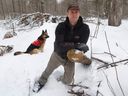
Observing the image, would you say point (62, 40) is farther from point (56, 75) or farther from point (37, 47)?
point (37, 47)

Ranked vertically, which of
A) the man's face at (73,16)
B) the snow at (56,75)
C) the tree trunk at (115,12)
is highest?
the man's face at (73,16)

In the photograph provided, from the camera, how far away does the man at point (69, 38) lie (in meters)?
3.88

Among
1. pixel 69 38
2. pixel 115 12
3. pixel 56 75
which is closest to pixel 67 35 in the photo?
pixel 69 38

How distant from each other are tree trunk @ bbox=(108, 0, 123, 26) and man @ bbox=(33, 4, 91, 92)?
193 inches

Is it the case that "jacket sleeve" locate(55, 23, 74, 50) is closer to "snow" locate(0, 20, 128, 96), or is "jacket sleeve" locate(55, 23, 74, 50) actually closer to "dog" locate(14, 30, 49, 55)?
"snow" locate(0, 20, 128, 96)

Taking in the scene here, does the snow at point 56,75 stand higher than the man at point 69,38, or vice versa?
the man at point 69,38

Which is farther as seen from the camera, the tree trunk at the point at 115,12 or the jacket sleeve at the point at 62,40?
the tree trunk at the point at 115,12

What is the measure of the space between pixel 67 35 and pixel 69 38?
57 millimetres

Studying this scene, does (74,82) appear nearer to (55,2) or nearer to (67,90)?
(67,90)

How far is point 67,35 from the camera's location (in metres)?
4.00

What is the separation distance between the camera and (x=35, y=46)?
655 cm

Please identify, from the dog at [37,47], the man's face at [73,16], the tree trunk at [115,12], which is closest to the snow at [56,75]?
the dog at [37,47]

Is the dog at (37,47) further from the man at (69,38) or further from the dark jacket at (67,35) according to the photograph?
the dark jacket at (67,35)


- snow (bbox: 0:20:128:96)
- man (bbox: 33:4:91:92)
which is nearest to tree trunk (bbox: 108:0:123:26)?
snow (bbox: 0:20:128:96)
